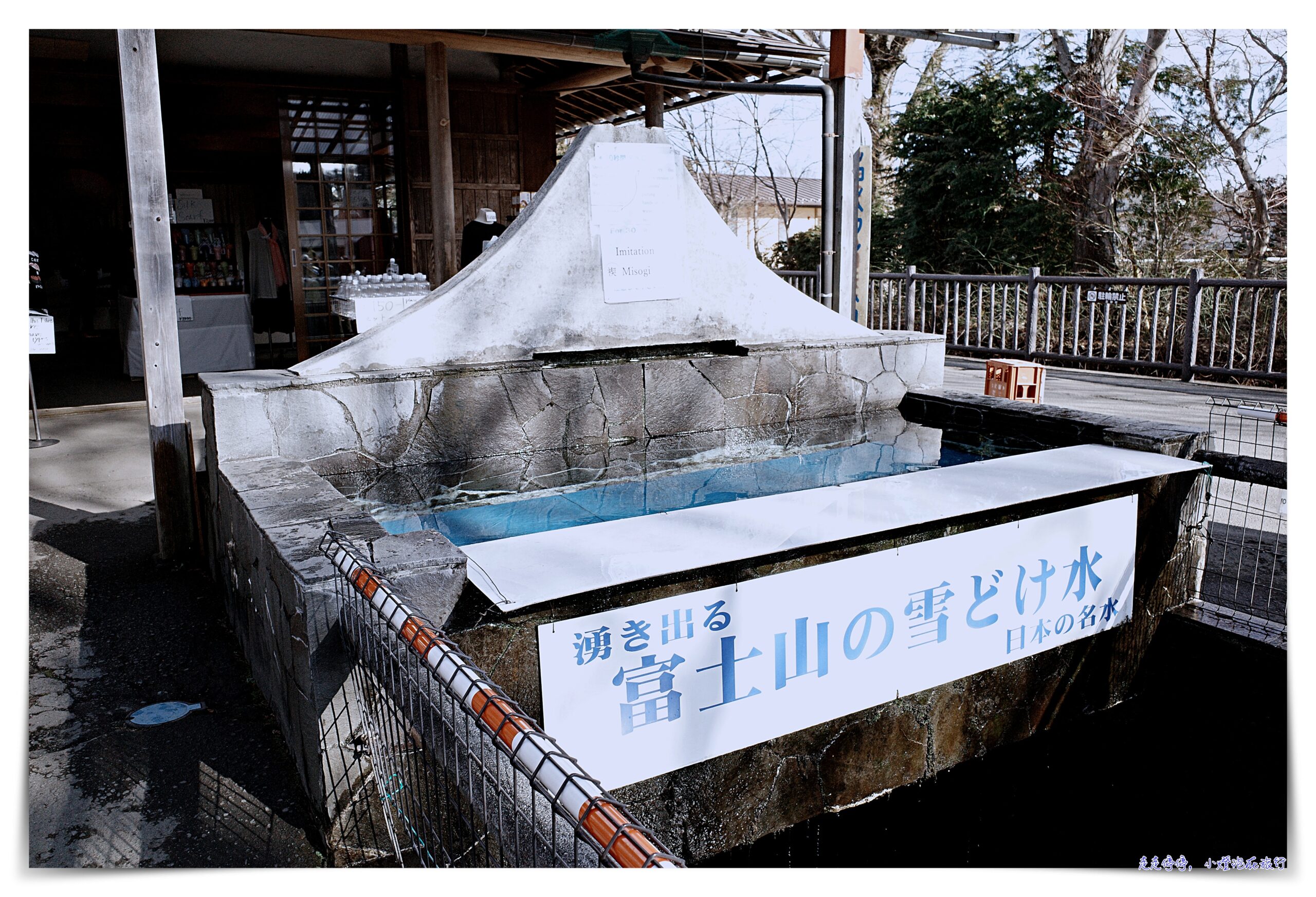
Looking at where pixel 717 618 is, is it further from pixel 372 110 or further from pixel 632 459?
pixel 372 110

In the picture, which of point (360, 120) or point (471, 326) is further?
point (360, 120)

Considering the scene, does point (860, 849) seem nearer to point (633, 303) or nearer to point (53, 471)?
point (633, 303)

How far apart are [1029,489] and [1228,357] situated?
295 inches

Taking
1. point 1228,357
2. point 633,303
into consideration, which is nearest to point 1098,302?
point 1228,357

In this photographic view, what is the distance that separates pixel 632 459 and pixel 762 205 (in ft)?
89.4

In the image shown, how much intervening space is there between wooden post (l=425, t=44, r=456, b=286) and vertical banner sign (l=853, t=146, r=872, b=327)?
3532 millimetres

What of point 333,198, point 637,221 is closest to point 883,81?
point 333,198

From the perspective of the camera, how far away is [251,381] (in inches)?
157

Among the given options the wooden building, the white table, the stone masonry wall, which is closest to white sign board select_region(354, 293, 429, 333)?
the wooden building

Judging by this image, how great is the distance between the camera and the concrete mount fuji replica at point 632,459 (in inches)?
101

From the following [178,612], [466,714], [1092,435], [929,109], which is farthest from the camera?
[929,109]

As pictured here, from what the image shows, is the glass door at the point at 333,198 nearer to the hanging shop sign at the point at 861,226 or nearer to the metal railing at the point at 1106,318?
the hanging shop sign at the point at 861,226

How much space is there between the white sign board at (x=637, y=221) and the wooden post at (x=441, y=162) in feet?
12.5

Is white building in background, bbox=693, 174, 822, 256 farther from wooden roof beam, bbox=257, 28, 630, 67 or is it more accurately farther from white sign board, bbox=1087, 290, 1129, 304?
wooden roof beam, bbox=257, 28, 630, 67
